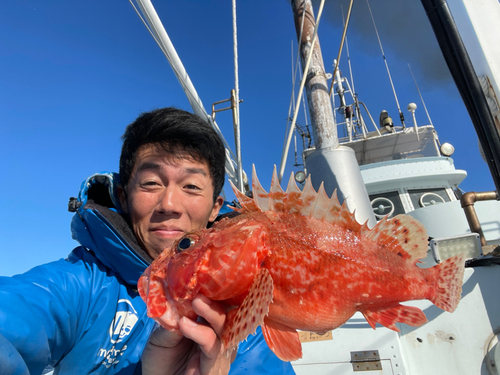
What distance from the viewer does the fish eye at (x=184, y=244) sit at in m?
1.46

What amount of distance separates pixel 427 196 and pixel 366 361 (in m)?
9.79

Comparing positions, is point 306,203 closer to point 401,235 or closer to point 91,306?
point 401,235

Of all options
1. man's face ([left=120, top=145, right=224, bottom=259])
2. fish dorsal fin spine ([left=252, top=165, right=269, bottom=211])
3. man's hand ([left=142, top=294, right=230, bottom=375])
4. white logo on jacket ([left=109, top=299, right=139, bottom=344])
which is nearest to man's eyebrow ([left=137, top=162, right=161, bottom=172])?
man's face ([left=120, top=145, right=224, bottom=259])

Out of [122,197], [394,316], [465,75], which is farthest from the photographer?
[122,197]

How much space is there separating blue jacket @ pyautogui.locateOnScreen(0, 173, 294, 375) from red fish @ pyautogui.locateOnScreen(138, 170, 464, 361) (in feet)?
2.09

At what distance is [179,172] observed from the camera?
7.00 feet

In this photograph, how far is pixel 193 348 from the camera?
1.63 m

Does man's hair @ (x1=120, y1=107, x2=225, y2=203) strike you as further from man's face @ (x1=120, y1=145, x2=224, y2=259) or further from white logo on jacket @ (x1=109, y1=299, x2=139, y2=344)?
white logo on jacket @ (x1=109, y1=299, x2=139, y2=344)

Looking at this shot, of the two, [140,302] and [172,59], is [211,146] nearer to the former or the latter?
[140,302]

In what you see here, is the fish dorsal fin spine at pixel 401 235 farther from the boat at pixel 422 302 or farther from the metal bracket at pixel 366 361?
the metal bracket at pixel 366 361

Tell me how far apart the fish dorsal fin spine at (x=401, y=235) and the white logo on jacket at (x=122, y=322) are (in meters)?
1.83

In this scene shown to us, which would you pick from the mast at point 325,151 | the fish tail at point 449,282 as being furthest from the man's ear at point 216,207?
the fish tail at point 449,282

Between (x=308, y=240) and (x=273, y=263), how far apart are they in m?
0.25

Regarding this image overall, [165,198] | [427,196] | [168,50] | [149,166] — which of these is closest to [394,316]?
[165,198]
